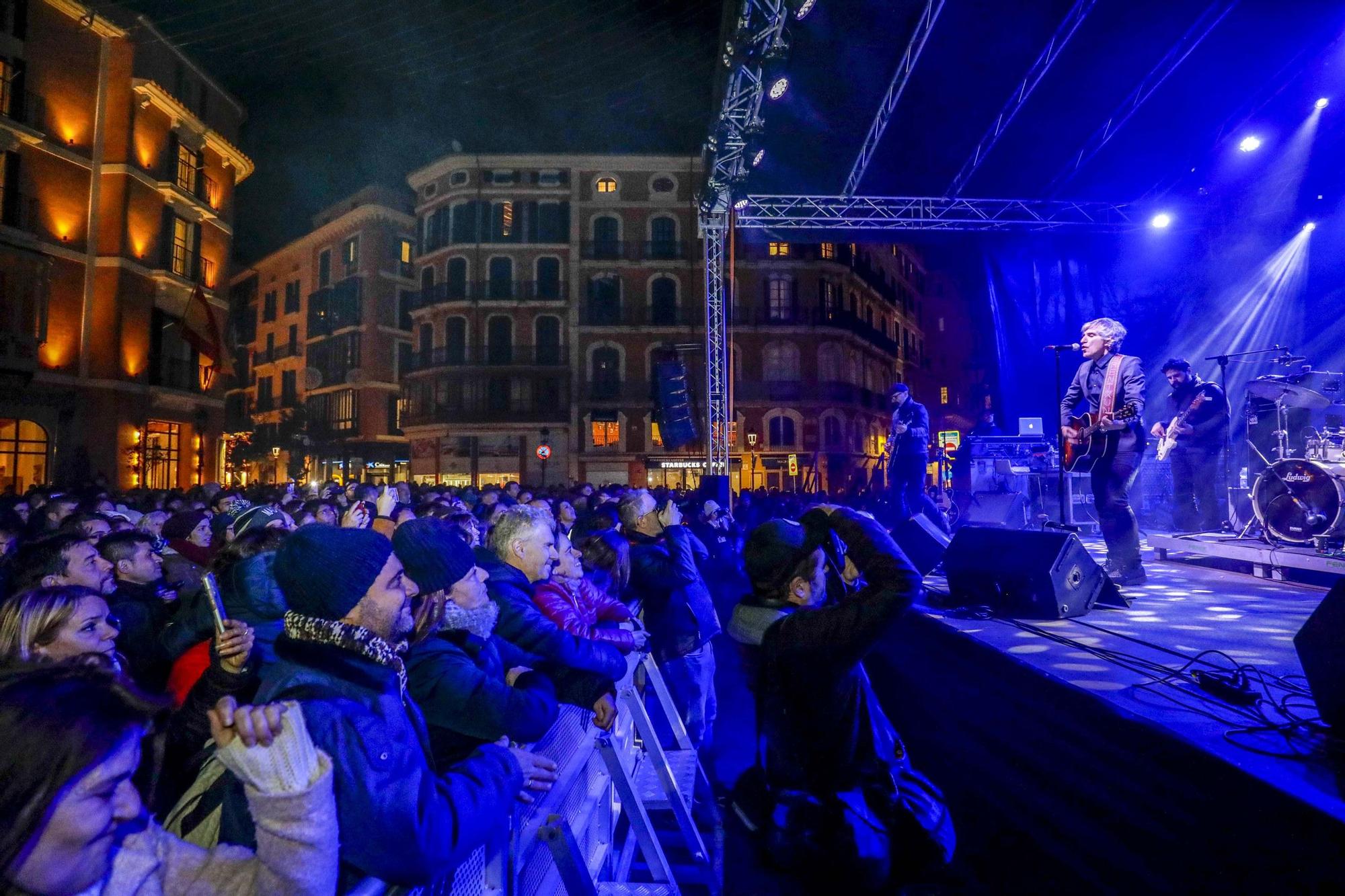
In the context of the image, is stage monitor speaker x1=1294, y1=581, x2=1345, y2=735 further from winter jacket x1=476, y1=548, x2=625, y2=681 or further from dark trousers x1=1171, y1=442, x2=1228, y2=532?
dark trousers x1=1171, y1=442, x2=1228, y2=532

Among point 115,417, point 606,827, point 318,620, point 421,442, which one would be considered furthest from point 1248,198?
point 421,442

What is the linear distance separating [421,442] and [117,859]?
115ft

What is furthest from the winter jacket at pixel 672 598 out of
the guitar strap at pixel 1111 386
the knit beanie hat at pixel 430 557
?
the guitar strap at pixel 1111 386

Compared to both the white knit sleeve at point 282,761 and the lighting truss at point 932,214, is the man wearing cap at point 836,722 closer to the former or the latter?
the white knit sleeve at point 282,761

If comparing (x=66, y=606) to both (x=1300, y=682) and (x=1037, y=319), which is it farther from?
(x=1037, y=319)

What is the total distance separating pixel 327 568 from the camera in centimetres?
162

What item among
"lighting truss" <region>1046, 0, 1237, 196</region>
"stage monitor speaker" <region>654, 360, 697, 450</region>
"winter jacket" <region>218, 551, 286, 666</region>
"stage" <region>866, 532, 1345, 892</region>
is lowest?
"stage" <region>866, 532, 1345, 892</region>

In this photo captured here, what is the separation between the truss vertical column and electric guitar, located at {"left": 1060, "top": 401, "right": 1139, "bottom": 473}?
24.6ft

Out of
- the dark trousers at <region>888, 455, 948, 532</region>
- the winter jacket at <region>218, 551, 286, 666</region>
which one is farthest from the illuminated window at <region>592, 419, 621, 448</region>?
the winter jacket at <region>218, 551, 286, 666</region>

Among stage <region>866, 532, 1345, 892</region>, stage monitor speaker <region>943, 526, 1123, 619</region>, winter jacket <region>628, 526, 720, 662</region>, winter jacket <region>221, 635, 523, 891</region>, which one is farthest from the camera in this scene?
stage monitor speaker <region>943, 526, 1123, 619</region>

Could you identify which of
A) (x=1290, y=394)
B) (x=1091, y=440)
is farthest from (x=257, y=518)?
(x=1290, y=394)

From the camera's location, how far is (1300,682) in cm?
352

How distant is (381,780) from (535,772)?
64 centimetres

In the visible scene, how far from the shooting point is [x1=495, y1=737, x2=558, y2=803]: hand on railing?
1.87m
